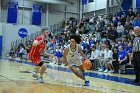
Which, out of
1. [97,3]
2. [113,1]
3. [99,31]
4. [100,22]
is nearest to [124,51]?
[99,31]

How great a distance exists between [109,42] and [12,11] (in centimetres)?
1803

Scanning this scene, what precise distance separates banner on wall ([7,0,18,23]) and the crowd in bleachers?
25.2 ft

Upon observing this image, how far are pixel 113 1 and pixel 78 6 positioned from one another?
7543 millimetres

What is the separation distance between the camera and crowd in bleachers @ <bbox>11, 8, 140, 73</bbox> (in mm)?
13318

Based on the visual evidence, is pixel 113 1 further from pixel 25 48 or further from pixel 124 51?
pixel 124 51

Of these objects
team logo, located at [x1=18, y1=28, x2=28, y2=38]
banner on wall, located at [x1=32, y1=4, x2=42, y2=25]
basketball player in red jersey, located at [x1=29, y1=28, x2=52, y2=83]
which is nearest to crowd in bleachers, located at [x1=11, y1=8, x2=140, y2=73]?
basketball player in red jersey, located at [x1=29, y1=28, x2=52, y2=83]

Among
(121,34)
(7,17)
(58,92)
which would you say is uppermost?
(7,17)

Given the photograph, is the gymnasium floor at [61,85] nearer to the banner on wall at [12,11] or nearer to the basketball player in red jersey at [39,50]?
the basketball player in red jersey at [39,50]

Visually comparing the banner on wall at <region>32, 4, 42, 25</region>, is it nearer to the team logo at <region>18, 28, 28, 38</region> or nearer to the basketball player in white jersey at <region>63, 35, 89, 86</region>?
the team logo at <region>18, 28, 28, 38</region>

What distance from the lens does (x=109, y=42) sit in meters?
15.1

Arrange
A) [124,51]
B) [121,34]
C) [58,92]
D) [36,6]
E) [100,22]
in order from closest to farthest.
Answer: [58,92] → [124,51] → [121,34] → [100,22] → [36,6]

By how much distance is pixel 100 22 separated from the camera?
2131 cm

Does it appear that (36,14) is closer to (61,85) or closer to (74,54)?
(74,54)

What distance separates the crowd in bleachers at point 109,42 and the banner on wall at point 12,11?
7.68m
